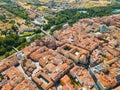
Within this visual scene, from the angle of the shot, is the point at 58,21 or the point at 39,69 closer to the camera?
the point at 39,69

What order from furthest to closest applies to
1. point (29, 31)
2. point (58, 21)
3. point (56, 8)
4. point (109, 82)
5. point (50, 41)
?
point (56, 8) → point (58, 21) → point (29, 31) → point (50, 41) → point (109, 82)

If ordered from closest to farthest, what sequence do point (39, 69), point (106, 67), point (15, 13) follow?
point (106, 67)
point (39, 69)
point (15, 13)

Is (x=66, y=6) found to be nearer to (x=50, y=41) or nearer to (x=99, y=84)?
(x=50, y=41)

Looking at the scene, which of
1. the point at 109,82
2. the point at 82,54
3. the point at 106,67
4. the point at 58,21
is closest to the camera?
the point at 109,82

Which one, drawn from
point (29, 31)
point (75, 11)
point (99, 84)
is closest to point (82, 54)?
point (99, 84)

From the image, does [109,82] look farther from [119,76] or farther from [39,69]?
[39,69]

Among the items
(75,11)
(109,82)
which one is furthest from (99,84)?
(75,11)
